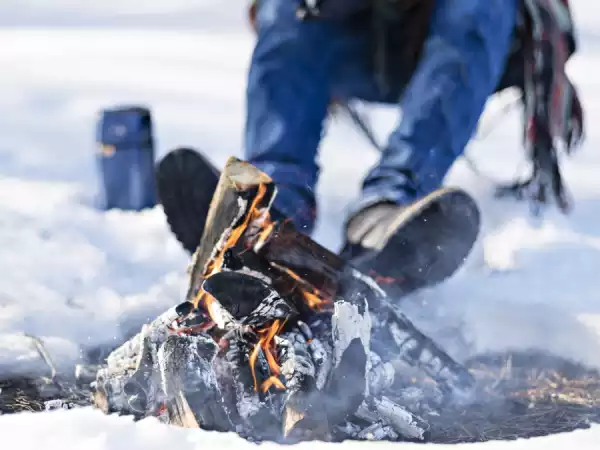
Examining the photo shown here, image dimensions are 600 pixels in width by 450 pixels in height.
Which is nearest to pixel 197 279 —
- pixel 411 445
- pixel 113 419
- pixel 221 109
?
pixel 113 419

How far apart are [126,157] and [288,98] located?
2.53 ft

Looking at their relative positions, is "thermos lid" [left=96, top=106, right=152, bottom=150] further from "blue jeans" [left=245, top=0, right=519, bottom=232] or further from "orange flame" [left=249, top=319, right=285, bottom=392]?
"orange flame" [left=249, top=319, right=285, bottom=392]

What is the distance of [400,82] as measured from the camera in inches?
89.9

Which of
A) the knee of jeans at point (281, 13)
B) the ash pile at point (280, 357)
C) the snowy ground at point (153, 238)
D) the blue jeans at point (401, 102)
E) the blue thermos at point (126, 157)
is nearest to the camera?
the ash pile at point (280, 357)

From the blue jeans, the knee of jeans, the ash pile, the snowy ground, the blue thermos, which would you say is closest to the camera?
the ash pile

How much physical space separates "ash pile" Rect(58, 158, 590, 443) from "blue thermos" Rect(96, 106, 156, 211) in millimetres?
1112

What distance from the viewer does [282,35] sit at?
2066 mm

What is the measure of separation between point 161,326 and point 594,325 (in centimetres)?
80

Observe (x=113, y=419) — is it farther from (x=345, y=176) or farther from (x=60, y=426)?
(x=345, y=176)

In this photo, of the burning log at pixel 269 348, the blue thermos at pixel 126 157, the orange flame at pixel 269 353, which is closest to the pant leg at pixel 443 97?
the burning log at pixel 269 348

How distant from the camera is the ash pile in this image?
1277 millimetres

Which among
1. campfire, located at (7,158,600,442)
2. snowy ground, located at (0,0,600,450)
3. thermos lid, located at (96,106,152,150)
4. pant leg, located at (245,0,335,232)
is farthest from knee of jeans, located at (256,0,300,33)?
campfire, located at (7,158,600,442)

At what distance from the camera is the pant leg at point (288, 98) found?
6.14 ft

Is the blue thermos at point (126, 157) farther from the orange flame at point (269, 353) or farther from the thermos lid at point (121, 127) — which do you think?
the orange flame at point (269, 353)
